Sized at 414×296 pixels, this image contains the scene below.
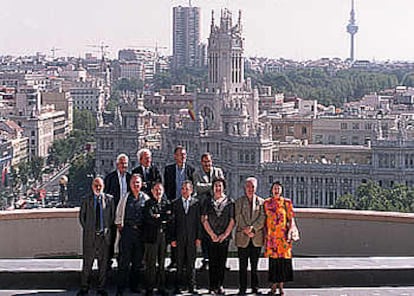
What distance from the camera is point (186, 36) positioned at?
111 meters

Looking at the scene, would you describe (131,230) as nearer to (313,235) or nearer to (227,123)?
(313,235)

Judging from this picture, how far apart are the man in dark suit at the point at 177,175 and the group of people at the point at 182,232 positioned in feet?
0.75

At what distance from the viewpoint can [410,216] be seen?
6.65m

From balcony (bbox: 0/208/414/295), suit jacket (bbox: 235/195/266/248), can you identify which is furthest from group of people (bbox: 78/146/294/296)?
balcony (bbox: 0/208/414/295)

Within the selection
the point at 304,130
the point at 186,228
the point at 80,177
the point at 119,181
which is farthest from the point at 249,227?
the point at 304,130

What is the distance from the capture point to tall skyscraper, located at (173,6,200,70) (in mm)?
108812

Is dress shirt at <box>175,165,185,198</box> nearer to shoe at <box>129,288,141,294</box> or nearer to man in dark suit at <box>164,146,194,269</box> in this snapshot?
man in dark suit at <box>164,146,194,269</box>

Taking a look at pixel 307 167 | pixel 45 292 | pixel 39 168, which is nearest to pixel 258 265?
pixel 45 292

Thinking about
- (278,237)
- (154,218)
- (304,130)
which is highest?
(304,130)

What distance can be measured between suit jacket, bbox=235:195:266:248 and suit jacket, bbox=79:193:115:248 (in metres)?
0.69

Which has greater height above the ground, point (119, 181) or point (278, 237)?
point (119, 181)

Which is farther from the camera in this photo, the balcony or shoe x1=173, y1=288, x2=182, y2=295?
the balcony

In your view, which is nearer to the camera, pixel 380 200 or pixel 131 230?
pixel 131 230

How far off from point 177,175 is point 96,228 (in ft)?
2.06
